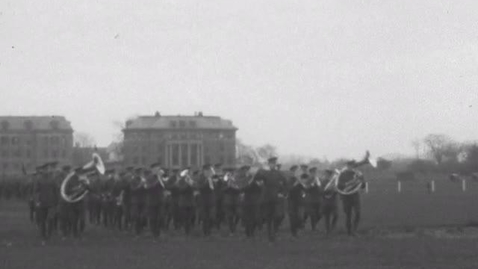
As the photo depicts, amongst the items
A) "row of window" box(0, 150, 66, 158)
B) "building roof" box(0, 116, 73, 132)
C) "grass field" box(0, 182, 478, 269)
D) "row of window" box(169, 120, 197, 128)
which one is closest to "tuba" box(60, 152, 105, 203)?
"grass field" box(0, 182, 478, 269)

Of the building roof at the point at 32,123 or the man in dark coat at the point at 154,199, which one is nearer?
the man in dark coat at the point at 154,199

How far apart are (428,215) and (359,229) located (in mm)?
7049

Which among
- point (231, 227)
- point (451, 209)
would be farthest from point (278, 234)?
point (451, 209)

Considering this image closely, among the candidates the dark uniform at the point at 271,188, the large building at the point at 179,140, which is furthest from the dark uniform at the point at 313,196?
the large building at the point at 179,140

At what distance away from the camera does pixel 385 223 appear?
85.3 feet

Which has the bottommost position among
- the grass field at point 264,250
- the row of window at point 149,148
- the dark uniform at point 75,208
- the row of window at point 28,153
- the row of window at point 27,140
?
the grass field at point 264,250

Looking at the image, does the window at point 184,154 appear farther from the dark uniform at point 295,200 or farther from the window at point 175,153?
the dark uniform at point 295,200

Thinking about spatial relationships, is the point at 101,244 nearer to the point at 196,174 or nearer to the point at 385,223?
the point at 196,174

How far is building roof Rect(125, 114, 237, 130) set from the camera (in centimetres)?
14288

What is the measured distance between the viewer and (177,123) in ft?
470

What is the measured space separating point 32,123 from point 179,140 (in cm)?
2464

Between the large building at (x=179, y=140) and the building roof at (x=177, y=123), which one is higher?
the building roof at (x=177, y=123)

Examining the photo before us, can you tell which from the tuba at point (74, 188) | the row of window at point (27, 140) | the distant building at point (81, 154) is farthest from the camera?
the distant building at point (81, 154)

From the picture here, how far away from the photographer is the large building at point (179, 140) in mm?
141750
